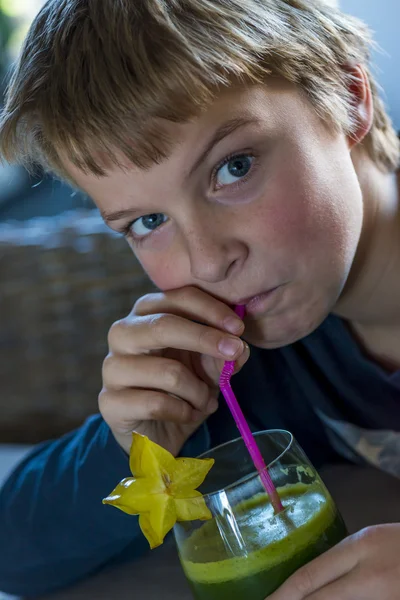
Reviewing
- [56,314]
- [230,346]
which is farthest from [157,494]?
[56,314]

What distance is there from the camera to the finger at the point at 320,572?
578mm

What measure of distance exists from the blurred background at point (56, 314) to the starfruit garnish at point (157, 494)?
66 cm

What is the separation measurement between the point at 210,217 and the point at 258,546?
1.02ft

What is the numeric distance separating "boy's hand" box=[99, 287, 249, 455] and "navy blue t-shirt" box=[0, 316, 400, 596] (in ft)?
0.21

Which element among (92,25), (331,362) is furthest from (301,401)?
(92,25)

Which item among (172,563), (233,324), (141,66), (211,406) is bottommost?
(172,563)

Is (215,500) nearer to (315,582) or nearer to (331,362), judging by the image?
(315,582)

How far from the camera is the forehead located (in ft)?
2.33

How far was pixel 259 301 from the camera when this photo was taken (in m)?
0.79

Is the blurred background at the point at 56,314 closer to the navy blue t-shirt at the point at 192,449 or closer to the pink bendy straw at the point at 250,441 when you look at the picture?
the navy blue t-shirt at the point at 192,449

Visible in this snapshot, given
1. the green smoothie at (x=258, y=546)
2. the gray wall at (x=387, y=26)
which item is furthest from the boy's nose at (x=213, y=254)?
the gray wall at (x=387, y=26)

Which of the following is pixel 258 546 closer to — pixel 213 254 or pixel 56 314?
→ pixel 213 254

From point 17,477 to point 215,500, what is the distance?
1.63 ft

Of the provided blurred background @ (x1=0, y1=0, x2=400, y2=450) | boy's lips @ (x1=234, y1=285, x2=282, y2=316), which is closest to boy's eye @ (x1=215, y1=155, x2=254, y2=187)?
boy's lips @ (x1=234, y1=285, x2=282, y2=316)
